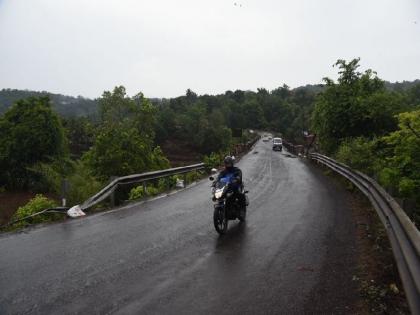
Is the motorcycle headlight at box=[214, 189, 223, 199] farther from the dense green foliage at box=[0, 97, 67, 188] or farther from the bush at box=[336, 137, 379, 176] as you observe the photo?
the dense green foliage at box=[0, 97, 67, 188]

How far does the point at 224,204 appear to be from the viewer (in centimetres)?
942

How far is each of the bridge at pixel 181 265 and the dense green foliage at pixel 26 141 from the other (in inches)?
1378

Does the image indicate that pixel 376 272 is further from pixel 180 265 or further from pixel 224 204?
pixel 224 204

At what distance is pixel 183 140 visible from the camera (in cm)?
13988

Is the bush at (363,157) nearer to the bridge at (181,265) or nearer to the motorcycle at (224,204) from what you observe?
the bridge at (181,265)

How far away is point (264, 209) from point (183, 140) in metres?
128

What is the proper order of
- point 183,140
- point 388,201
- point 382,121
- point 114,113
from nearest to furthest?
point 388,201
point 382,121
point 114,113
point 183,140

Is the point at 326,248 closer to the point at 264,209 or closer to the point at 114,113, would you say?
the point at 264,209

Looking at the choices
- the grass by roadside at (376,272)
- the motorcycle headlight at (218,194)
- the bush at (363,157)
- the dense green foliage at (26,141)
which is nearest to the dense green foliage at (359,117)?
the bush at (363,157)

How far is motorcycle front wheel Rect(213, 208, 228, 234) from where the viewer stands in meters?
9.09

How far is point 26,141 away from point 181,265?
40199 mm

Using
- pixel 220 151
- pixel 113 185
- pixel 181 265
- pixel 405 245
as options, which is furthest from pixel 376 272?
pixel 220 151

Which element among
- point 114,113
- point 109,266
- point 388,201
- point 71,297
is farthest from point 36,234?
point 114,113

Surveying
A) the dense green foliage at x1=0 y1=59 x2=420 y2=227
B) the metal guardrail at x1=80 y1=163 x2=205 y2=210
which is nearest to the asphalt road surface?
the metal guardrail at x1=80 y1=163 x2=205 y2=210
